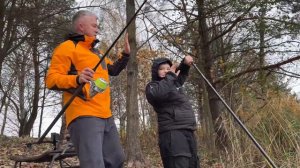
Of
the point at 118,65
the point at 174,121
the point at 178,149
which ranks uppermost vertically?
the point at 118,65

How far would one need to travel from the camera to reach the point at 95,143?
3016mm

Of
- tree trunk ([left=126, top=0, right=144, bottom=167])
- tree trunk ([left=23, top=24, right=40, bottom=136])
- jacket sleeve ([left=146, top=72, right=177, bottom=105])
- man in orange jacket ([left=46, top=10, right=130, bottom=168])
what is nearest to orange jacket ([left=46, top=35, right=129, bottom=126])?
man in orange jacket ([left=46, top=10, right=130, bottom=168])

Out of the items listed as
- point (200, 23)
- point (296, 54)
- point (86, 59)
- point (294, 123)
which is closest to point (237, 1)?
point (200, 23)

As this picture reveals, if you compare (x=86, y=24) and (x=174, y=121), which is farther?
(x=174, y=121)

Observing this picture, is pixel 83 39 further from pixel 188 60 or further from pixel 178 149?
pixel 178 149

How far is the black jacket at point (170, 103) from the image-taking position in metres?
3.77

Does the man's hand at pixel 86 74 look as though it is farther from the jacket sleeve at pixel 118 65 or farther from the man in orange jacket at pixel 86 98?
the jacket sleeve at pixel 118 65

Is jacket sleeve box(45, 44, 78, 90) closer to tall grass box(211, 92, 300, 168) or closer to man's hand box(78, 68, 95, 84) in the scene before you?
man's hand box(78, 68, 95, 84)

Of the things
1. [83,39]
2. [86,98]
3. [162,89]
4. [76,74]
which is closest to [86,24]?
[83,39]

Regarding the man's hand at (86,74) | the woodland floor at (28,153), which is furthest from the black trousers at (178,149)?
the woodland floor at (28,153)

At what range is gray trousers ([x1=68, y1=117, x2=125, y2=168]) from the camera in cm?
300

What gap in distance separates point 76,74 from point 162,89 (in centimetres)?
85

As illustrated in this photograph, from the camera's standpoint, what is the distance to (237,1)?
32.3 ft

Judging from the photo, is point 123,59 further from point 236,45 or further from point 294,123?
point 236,45
